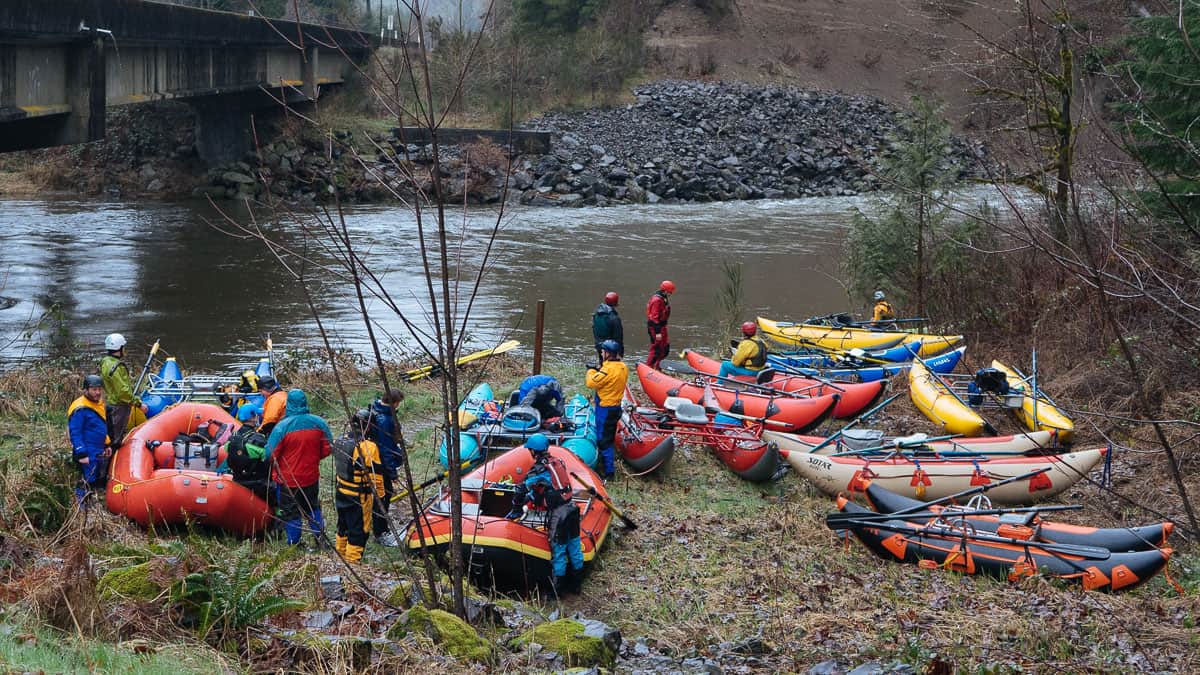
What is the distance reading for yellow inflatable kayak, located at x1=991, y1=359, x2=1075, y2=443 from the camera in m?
11.4

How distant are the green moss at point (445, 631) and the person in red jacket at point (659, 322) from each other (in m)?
9.72

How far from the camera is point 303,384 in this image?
14078mm

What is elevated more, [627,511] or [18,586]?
[18,586]

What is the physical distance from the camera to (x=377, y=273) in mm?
23375

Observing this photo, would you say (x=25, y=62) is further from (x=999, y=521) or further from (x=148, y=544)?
(x=999, y=521)

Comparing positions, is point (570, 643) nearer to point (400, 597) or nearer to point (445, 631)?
point (445, 631)

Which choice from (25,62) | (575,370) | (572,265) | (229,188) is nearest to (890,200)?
(575,370)

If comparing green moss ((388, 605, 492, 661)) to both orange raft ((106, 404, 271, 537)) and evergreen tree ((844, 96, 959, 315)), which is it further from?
evergreen tree ((844, 96, 959, 315))

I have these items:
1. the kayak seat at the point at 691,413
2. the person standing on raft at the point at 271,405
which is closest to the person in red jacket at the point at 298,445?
the person standing on raft at the point at 271,405

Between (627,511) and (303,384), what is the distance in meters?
5.84

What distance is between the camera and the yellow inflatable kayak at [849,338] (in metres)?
15.8

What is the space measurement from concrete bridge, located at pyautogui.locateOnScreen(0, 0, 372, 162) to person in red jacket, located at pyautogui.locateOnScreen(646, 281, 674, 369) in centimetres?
522

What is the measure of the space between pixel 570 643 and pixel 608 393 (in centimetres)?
480

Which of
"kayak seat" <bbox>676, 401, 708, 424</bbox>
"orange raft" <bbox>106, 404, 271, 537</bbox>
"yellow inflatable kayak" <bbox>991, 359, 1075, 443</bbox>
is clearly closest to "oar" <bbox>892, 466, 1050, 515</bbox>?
"yellow inflatable kayak" <bbox>991, 359, 1075, 443</bbox>
